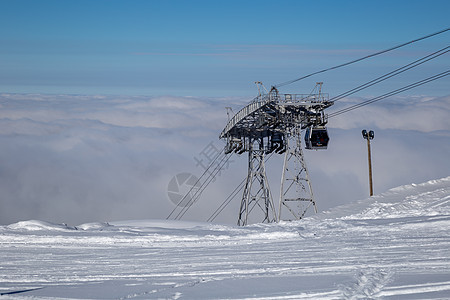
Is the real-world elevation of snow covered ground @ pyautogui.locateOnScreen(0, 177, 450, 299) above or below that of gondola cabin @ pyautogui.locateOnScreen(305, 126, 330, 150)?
below

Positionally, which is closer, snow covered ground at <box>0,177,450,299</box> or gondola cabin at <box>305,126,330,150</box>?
snow covered ground at <box>0,177,450,299</box>

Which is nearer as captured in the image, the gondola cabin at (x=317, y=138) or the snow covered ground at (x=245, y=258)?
the snow covered ground at (x=245, y=258)

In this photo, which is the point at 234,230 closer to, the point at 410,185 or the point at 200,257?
Result: the point at 200,257

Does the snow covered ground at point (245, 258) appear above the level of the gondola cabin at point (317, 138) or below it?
below

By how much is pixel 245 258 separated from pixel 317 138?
18536 millimetres

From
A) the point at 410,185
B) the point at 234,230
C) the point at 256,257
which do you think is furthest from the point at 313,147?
the point at 256,257

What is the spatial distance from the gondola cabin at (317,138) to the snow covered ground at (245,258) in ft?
23.6

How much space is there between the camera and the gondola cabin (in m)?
31.1

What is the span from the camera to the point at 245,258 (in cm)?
1352

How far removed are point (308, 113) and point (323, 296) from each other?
23.8m

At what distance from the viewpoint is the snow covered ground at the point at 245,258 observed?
370 inches

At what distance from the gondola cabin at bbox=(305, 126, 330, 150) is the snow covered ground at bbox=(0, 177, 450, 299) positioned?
23.6ft

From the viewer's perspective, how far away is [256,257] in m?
13.7

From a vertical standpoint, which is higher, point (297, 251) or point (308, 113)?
point (308, 113)
